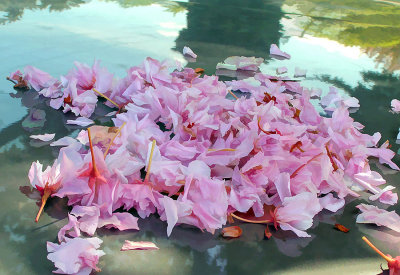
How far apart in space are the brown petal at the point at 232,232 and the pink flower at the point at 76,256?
192 mm

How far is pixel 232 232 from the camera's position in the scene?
67 cm

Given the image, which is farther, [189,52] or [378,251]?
[189,52]

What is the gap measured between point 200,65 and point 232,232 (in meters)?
0.83

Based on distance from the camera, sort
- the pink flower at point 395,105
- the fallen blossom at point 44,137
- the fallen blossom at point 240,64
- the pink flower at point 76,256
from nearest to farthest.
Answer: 1. the pink flower at point 76,256
2. the fallen blossom at point 44,137
3. the pink flower at point 395,105
4. the fallen blossom at point 240,64

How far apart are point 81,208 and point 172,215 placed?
15 centimetres

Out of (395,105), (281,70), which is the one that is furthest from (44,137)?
(395,105)

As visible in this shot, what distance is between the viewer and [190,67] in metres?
1.38

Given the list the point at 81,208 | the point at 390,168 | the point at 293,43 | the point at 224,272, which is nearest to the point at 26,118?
the point at 81,208

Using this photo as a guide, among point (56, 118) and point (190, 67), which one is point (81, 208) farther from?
point (190, 67)

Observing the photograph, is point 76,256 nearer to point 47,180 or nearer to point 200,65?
point 47,180

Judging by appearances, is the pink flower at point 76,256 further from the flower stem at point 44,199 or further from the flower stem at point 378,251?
the flower stem at point 378,251

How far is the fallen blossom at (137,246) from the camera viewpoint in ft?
2.07

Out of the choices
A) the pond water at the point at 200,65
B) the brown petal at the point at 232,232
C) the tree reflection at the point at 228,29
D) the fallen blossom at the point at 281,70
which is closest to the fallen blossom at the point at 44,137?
the pond water at the point at 200,65

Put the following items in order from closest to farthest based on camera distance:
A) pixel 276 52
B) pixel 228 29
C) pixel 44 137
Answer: pixel 44 137, pixel 276 52, pixel 228 29
